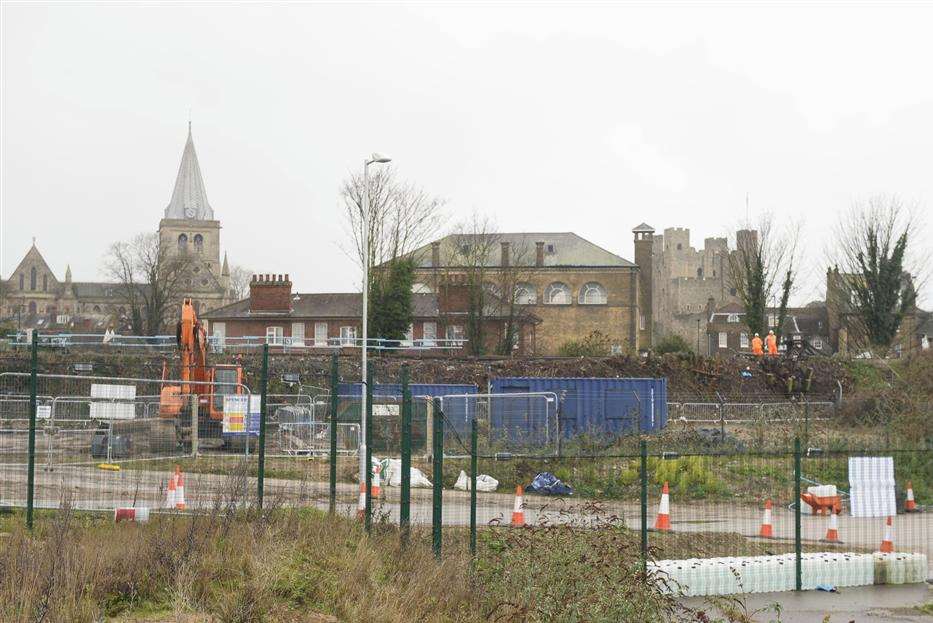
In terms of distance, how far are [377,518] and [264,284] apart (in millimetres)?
50399

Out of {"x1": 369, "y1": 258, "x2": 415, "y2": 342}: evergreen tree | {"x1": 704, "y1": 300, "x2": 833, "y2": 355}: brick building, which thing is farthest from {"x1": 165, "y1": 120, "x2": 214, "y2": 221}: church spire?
{"x1": 369, "y1": 258, "x2": 415, "y2": 342}: evergreen tree

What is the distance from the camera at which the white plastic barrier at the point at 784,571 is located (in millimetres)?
13953

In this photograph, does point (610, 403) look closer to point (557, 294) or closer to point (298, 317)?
point (298, 317)

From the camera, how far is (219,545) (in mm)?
10023

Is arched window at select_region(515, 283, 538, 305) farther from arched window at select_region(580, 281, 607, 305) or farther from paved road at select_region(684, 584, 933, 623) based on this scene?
paved road at select_region(684, 584, 933, 623)

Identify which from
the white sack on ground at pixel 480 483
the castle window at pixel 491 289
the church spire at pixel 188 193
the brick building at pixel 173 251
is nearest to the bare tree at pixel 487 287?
the castle window at pixel 491 289

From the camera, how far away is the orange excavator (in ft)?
58.6

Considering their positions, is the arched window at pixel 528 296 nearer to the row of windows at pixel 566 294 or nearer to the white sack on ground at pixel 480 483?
the row of windows at pixel 566 294

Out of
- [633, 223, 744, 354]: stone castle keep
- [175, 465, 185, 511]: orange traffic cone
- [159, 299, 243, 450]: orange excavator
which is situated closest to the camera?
[175, 465, 185, 511]: orange traffic cone

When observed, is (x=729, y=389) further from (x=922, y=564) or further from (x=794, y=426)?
(x=922, y=564)

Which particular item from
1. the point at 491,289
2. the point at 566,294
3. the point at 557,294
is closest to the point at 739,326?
the point at 566,294

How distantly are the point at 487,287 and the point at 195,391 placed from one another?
144ft

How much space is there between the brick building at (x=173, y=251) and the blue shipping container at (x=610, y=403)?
112760 millimetres

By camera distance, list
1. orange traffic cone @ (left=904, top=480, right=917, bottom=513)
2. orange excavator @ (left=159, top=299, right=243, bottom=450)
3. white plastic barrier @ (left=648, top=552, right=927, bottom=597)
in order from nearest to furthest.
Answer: white plastic barrier @ (left=648, top=552, right=927, bottom=597), orange excavator @ (left=159, top=299, right=243, bottom=450), orange traffic cone @ (left=904, top=480, right=917, bottom=513)
